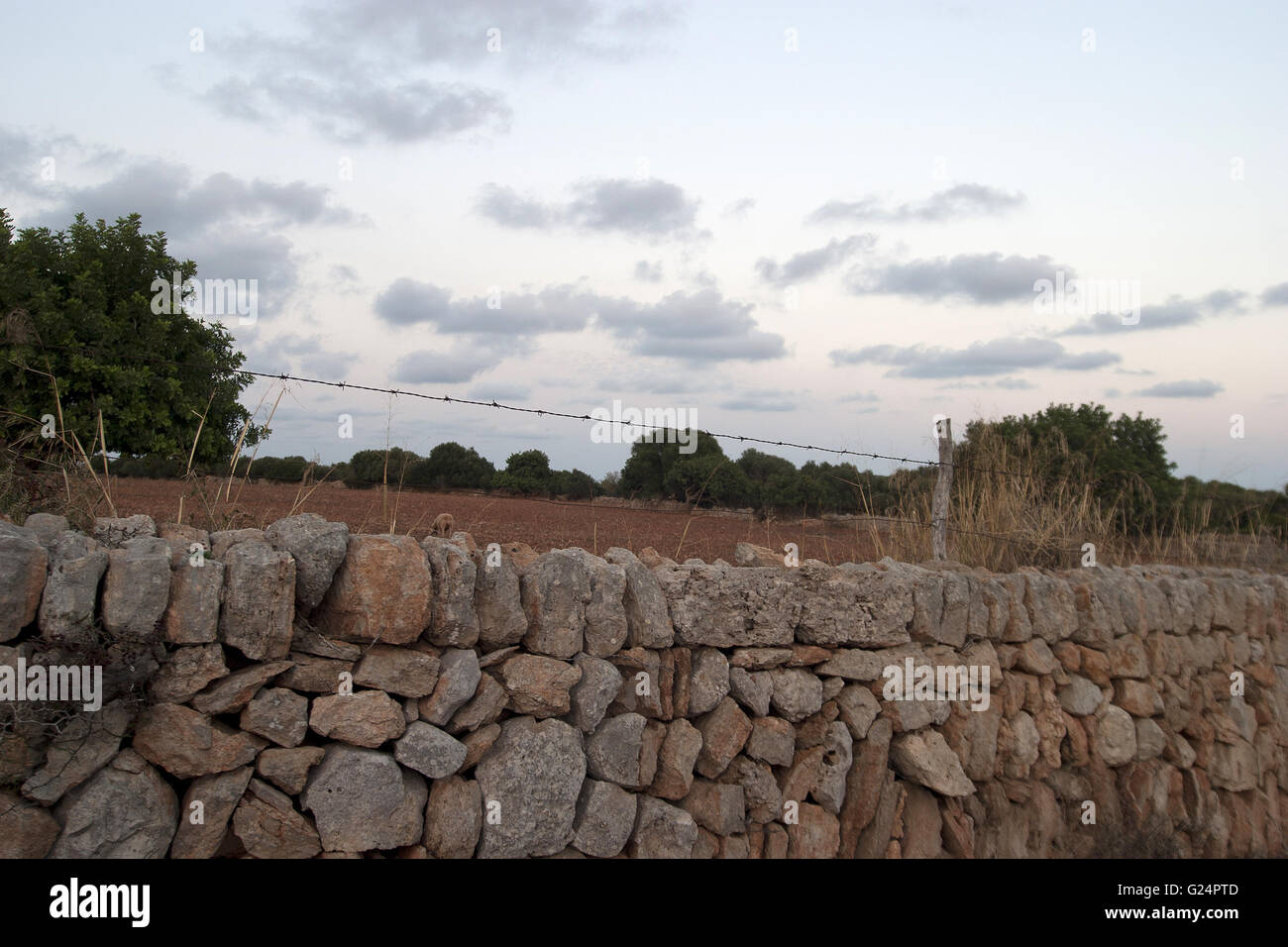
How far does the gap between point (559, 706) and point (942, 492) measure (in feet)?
12.6

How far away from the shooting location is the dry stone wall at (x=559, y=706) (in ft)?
9.45

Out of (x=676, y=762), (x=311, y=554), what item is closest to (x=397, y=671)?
(x=311, y=554)

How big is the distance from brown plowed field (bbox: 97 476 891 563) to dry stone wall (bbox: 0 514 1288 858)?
1.88ft

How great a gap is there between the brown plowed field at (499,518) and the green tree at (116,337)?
12.9 feet

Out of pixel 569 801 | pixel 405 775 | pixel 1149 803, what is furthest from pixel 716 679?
pixel 1149 803

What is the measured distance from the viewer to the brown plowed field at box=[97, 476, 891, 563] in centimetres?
416

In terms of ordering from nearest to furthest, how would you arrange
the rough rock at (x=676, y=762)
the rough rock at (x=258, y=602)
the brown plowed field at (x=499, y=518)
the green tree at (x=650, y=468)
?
the rough rock at (x=258, y=602)
the rough rock at (x=676, y=762)
the brown plowed field at (x=499, y=518)
the green tree at (x=650, y=468)

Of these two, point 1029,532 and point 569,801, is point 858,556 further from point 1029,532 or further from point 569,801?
point 569,801

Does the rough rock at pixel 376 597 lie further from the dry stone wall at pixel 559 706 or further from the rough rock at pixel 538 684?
the rough rock at pixel 538 684

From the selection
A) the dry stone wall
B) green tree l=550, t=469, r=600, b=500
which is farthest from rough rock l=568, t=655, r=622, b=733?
green tree l=550, t=469, r=600, b=500

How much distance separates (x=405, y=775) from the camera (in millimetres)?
3387

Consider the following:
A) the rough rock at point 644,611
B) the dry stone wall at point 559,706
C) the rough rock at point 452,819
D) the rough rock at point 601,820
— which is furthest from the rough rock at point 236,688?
the rough rock at point 644,611

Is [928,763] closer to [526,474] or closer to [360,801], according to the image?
[360,801]
